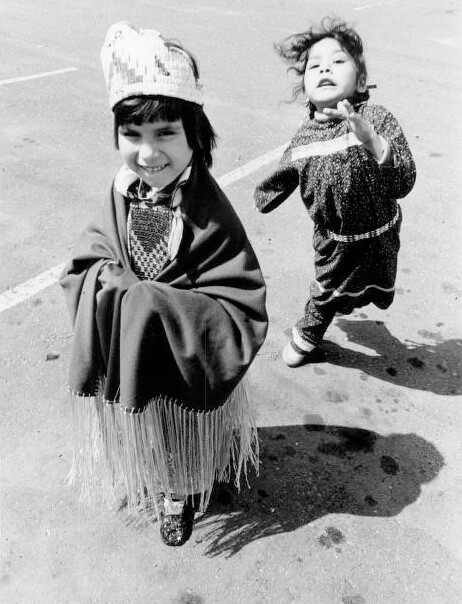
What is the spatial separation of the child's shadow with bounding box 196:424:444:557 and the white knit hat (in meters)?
1.48

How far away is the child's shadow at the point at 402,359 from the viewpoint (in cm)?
286

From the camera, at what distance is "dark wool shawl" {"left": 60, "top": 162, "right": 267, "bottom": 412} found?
5.52 feet

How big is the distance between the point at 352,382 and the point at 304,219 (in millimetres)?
1604

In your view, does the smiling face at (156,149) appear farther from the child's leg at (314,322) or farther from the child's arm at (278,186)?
the child's leg at (314,322)

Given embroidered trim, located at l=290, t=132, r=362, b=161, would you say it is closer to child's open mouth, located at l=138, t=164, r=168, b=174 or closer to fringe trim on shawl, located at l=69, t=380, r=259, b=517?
child's open mouth, located at l=138, t=164, r=168, b=174

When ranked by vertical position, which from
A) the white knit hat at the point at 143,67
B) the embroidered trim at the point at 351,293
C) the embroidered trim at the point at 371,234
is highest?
the white knit hat at the point at 143,67

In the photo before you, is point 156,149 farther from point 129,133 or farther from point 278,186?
point 278,186

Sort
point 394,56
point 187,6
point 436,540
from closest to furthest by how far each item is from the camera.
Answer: point 436,540 → point 394,56 → point 187,6

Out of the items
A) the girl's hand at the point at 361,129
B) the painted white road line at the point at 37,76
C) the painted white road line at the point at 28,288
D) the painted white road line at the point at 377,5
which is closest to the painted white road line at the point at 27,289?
the painted white road line at the point at 28,288

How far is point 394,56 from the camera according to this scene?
7.75 m

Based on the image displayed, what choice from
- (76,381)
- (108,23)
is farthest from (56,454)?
(108,23)

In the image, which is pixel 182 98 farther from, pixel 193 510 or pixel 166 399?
pixel 193 510

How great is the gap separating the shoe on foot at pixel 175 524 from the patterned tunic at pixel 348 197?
1.09 metres

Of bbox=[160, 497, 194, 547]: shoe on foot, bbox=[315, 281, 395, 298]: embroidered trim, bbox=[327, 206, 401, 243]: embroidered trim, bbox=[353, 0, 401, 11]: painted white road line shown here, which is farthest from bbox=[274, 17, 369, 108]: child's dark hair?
bbox=[353, 0, 401, 11]: painted white road line
